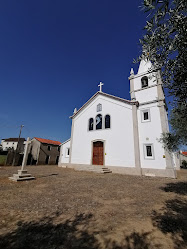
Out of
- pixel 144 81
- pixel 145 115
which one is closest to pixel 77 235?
pixel 145 115

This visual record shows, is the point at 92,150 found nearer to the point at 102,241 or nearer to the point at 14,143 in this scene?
the point at 102,241

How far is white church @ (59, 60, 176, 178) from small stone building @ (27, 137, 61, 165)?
10.8 meters

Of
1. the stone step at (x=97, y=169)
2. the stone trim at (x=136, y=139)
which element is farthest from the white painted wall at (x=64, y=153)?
the stone trim at (x=136, y=139)

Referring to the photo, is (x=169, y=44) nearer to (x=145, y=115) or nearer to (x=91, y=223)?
(x=91, y=223)

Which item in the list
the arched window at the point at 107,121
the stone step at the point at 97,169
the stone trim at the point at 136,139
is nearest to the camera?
the stone trim at the point at 136,139

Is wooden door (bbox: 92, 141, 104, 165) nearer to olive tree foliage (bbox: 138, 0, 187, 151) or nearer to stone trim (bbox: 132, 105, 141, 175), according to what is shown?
stone trim (bbox: 132, 105, 141, 175)

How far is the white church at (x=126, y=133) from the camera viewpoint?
41.7 feet

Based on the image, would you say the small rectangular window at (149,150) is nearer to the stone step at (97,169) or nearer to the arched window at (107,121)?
the stone step at (97,169)

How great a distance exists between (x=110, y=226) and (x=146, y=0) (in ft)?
20.4

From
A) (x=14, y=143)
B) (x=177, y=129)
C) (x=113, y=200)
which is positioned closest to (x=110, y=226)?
(x=113, y=200)

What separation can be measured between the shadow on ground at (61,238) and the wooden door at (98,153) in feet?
42.3

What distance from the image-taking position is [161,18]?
3607 mm

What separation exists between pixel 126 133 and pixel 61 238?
42.1ft

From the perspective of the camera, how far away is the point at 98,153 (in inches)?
641
